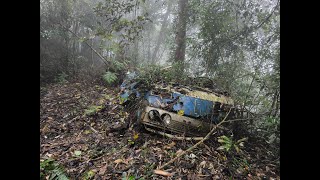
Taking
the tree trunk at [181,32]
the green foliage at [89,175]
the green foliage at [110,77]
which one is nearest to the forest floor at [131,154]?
the green foliage at [89,175]

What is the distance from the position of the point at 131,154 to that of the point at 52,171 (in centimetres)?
135

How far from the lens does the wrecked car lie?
4.41m

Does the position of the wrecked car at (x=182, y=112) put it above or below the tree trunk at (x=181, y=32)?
below

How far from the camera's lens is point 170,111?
4512 millimetres

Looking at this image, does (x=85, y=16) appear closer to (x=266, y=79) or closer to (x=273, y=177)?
(x=266, y=79)

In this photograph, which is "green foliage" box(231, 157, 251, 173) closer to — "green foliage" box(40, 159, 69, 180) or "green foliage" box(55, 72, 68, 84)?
"green foliage" box(40, 159, 69, 180)

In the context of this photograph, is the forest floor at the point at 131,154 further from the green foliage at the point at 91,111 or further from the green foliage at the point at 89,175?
the green foliage at the point at 91,111

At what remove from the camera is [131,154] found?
4.06m

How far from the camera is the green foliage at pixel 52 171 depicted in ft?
10.8

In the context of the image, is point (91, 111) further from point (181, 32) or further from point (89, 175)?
point (181, 32)

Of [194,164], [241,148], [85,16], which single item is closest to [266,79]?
[241,148]

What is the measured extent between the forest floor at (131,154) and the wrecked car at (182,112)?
248 mm
